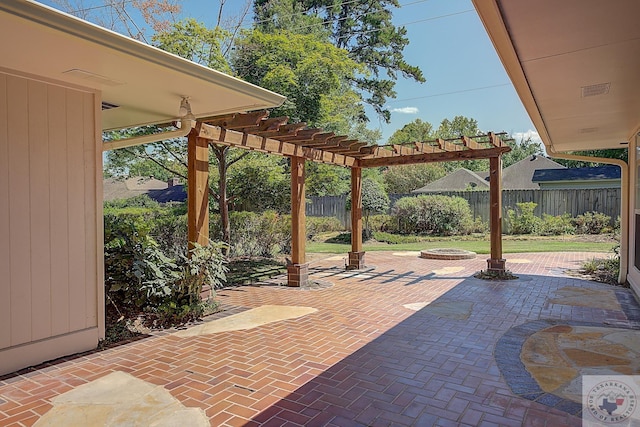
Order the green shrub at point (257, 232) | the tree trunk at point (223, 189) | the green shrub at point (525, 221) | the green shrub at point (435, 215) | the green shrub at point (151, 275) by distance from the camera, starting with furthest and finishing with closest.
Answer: the green shrub at point (435, 215), the green shrub at point (525, 221), the green shrub at point (257, 232), the tree trunk at point (223, 189), the green shrub at point (151, 275)

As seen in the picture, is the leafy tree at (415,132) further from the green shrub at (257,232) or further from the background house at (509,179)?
the green shrub at (257,232)

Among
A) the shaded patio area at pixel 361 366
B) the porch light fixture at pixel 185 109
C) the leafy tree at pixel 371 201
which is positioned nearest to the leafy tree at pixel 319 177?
→ the leafy tree at pixel 371 201

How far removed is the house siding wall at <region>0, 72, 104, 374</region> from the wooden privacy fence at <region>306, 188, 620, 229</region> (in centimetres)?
1205

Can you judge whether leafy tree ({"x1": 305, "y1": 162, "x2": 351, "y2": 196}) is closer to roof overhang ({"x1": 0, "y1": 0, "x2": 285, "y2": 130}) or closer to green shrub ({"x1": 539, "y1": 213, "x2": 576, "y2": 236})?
roof overhang ({"x1": 0, "y1": 0, "x2": 285, "y2": 130})

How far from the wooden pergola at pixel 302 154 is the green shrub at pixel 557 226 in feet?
25.7

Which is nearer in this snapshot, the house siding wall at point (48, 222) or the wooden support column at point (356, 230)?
the house siding wall at point (48, 222)

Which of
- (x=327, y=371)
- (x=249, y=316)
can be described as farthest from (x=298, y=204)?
(x=327, y=371)

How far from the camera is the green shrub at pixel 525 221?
14.8 m

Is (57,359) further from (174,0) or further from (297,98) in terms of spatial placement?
(174,0)

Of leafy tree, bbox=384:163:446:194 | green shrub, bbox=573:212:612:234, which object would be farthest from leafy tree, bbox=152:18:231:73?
leafy tree, bbox=384:163:446:194

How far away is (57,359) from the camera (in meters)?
3.71

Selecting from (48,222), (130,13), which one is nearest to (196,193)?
(48,222)

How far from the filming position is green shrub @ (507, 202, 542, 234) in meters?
14.8

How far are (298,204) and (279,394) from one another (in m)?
4.83
